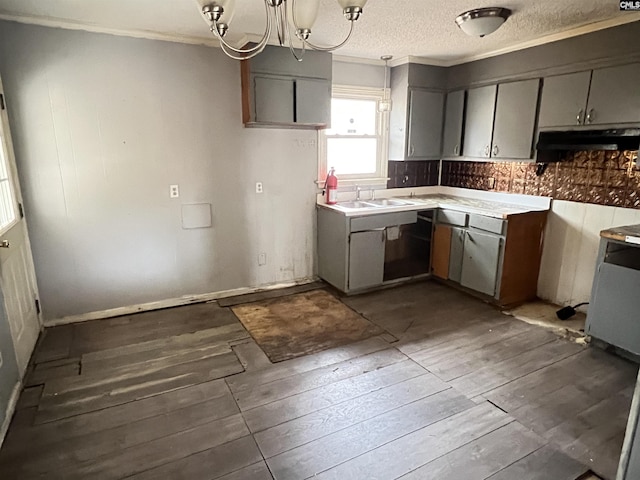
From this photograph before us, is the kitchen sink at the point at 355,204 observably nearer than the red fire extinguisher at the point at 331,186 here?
No

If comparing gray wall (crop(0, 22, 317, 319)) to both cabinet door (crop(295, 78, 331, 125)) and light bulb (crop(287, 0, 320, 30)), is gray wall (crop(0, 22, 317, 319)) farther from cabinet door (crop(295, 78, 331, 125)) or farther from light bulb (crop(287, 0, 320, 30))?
light bulb (crop(287, 0, 320, 30))

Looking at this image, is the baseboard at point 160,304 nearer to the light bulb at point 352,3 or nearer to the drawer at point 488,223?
the drawer at point 488,223

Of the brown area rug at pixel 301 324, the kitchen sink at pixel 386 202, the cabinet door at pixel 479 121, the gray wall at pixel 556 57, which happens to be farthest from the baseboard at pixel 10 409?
the gray wall at pixel 556 57

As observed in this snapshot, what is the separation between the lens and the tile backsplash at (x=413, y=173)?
178 inches

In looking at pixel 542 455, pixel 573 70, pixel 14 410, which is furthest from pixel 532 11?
pixel 14 410

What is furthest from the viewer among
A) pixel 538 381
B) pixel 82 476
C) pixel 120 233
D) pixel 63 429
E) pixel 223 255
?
pixel 223 255

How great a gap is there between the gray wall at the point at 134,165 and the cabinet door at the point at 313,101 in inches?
13.4

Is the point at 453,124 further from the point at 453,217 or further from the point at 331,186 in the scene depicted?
the point at 331,186

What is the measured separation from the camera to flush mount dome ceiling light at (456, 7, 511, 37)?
261 cm

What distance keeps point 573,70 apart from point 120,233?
3.98m

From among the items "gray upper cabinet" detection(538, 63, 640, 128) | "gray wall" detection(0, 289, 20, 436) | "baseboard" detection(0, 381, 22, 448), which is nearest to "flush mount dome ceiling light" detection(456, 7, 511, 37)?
"gray upper cabinet" detection(538, 63, 640, 128)

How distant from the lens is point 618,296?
2.70 metres

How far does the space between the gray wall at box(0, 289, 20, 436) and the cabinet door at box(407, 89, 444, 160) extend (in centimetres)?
371

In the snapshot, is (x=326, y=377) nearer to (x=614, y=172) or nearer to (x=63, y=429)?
(x=63, y=429)
